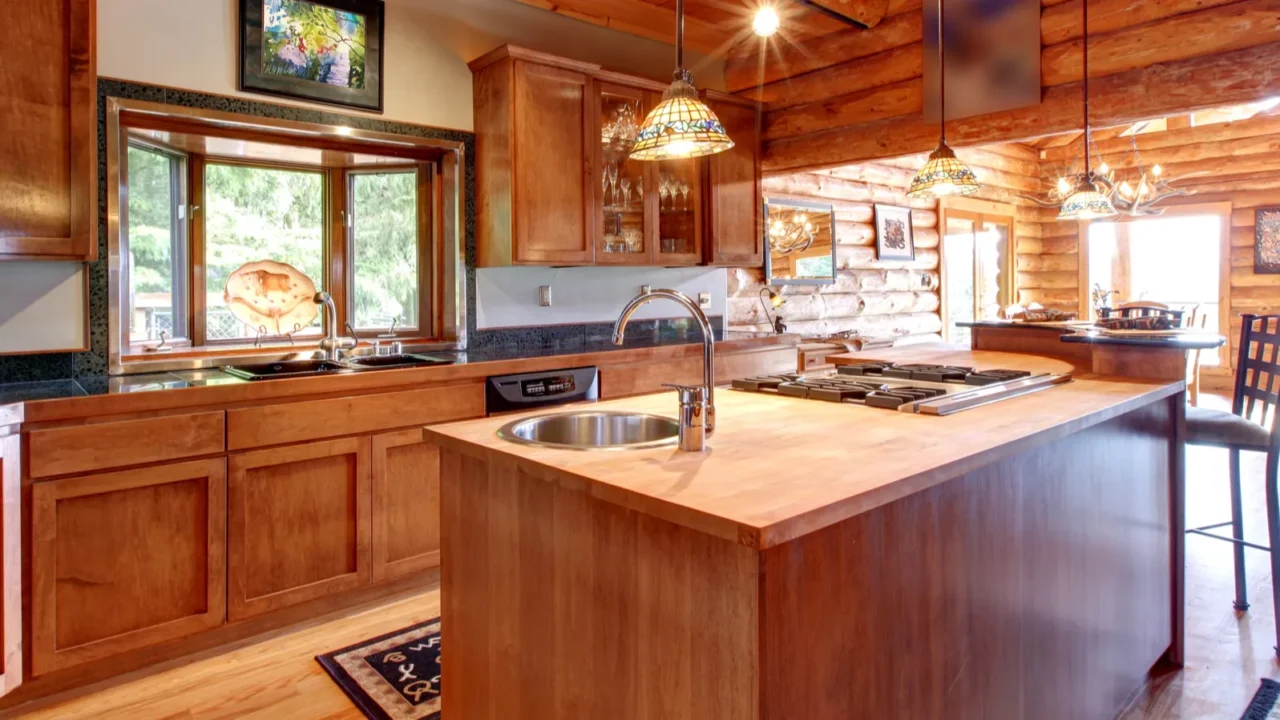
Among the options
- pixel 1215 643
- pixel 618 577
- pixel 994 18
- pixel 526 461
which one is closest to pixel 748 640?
pixel 618 577

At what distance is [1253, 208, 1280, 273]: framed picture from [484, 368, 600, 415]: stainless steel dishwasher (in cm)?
775

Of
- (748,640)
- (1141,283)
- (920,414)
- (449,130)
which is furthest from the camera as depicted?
(1141,283)

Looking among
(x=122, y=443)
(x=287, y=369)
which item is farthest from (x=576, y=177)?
(x=122, y=443)

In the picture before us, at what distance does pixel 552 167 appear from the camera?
12.1 ft

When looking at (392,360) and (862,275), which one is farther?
→ (862,275)

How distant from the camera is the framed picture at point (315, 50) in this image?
122 inches

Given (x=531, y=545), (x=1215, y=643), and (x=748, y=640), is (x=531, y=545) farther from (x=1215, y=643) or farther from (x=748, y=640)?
(x=1215, y=643)

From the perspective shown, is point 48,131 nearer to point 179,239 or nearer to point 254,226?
point 179,239

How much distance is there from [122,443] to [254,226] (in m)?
1.37

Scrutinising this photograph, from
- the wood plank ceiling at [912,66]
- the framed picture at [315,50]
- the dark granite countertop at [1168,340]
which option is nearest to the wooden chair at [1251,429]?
the dark granite countertop at [1168,340]

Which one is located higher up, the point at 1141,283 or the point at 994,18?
the point at 994,18

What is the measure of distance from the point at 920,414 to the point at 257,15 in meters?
3.00

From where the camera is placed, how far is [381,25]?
11.3 feet

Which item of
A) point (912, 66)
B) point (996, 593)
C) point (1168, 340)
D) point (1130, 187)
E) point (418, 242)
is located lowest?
point (996, 593)
